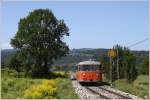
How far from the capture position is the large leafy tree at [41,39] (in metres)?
62.7

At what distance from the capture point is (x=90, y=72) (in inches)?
1382

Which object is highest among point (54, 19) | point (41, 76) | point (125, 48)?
point (54, 19)

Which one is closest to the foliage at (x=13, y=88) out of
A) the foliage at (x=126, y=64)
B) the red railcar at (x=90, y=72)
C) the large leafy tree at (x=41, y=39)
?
the red railcar at (x=90, y=72)

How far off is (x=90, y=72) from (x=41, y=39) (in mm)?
29035

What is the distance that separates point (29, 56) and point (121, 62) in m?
18.9

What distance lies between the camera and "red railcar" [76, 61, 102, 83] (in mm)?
34906

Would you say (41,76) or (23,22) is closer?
(41,76)

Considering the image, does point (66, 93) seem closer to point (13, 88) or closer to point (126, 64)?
point (13, 88)

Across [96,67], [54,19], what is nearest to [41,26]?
[54,19]

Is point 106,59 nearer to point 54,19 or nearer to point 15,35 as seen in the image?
point 54,19

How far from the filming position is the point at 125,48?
5025cm

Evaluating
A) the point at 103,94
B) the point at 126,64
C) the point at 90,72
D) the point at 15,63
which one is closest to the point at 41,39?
the point at 15,63

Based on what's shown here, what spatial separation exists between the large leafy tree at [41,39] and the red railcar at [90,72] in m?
26.5

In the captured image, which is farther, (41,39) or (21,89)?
(41,39)
